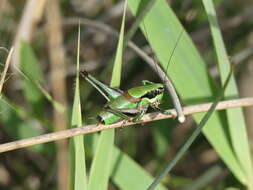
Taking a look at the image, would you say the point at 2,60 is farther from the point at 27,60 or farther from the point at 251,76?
the point at 251,76

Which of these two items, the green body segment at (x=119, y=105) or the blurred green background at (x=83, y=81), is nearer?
the green body segment at (x=119, y=105)

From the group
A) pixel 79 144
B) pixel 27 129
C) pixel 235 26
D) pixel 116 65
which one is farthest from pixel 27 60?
pixel 235 26

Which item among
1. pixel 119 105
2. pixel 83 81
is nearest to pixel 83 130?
pixel 119 105

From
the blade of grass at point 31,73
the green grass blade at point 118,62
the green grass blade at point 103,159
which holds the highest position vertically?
the blade of grass at point 31,73

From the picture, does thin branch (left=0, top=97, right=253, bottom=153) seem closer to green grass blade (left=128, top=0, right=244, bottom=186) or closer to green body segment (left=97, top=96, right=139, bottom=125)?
green body segment (left=97, top=96, right=139, bottom=125)

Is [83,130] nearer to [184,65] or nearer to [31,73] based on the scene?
[184,65]

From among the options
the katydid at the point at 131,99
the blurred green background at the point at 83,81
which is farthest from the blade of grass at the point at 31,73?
the katydid at the point at 131,99

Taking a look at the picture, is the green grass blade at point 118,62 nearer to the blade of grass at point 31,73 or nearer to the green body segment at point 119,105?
the green body segment at point 119,105

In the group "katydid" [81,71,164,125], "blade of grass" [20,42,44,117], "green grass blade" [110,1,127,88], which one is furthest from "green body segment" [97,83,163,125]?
"blade of grass" [20,42,44,117]
